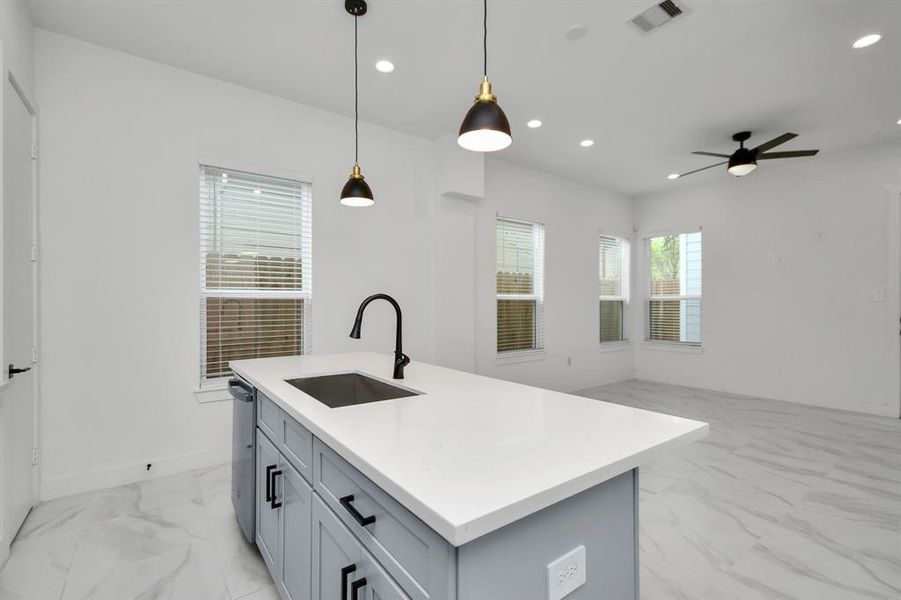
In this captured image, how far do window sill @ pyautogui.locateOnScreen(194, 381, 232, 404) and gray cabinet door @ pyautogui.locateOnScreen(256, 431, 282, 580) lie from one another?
59.3 inches

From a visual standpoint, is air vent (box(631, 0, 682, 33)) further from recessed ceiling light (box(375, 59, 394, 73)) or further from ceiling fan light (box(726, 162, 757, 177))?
ceiling fan light (box(726, 162, 757, 177))

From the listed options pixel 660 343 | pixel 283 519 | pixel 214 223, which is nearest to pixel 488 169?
pixel 214 223

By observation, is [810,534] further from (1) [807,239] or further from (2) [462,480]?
(1) [807,239]

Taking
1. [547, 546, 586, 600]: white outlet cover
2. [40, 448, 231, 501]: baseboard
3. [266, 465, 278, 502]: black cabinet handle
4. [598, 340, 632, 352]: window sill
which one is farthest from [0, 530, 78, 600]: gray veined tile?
[598, 340, 632, 352]: window sill

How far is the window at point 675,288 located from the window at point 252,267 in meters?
5.56

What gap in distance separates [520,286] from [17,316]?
4.64 metres

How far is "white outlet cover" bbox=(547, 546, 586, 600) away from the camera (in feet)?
2.96

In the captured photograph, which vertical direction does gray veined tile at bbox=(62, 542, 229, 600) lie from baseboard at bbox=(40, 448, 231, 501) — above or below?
below

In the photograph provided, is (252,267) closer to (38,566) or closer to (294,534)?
(38,566)

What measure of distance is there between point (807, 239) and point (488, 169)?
410cm

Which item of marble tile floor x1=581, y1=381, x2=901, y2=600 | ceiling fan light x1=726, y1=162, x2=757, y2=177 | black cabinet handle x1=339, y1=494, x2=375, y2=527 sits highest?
ceiling fan light x1=726, y1=162, x2=757, y2=177

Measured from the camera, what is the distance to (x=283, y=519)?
163cm

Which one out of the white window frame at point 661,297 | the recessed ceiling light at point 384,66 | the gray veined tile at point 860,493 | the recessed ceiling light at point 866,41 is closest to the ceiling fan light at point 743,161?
the recessed ceiling light at point 866,41

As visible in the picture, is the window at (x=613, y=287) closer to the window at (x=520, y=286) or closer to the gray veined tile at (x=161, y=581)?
the window at (x=520, y=286)
